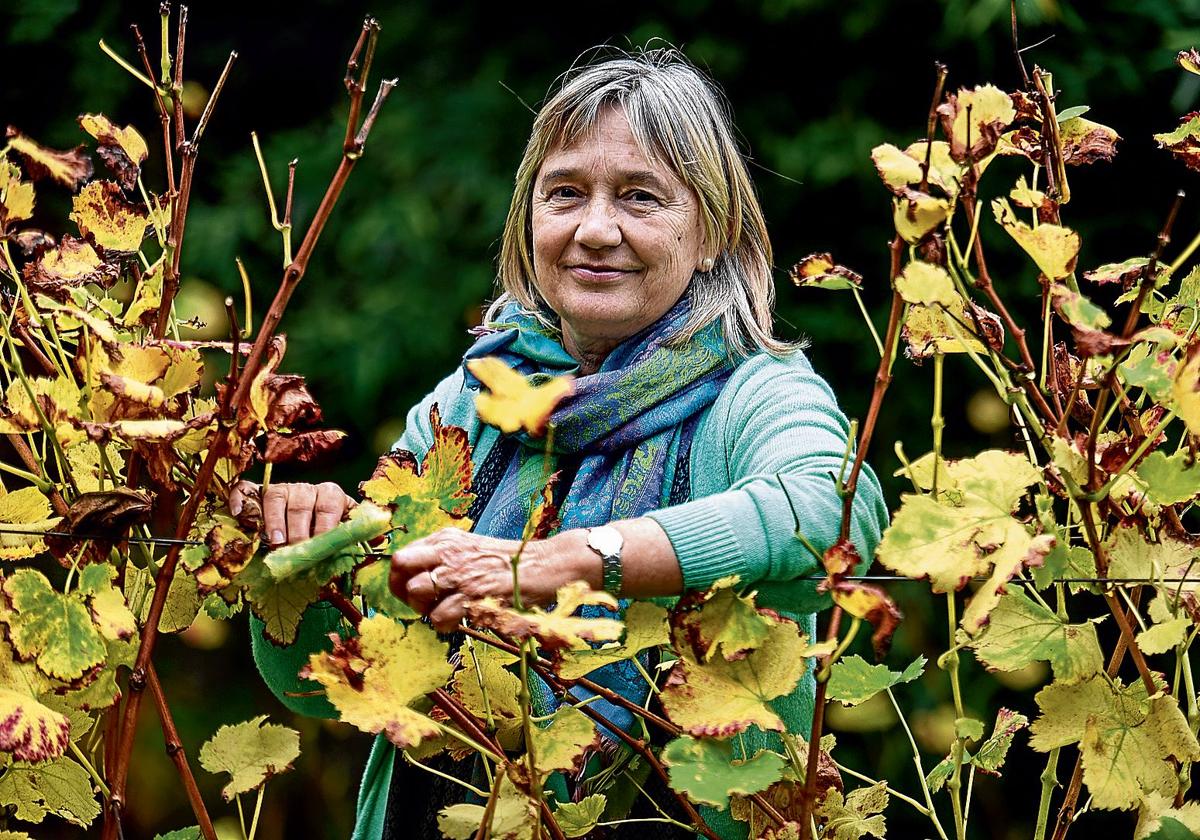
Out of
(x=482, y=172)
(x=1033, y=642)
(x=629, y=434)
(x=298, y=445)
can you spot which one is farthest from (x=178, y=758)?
(x=482, y=172)

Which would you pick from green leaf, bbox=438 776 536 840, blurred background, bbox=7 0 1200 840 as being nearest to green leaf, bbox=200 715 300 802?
green leaf, bbox=438 776 536 840

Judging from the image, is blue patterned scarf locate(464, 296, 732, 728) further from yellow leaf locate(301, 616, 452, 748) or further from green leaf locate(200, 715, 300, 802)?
yellow leaf locate(301, 616, 452, 748)

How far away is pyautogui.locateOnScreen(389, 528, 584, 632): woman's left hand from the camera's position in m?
0.81

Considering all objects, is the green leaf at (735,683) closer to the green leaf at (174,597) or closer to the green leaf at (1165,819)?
the green leaf at (1165,819)

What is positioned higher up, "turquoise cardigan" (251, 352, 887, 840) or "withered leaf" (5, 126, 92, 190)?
"withered leaf" (5, 126, 92, 190)

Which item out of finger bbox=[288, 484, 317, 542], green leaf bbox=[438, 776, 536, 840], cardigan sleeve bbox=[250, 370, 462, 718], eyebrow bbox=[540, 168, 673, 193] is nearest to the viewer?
green leaf bbox=[438, 776, 536, 840]

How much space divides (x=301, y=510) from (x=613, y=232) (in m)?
0.61

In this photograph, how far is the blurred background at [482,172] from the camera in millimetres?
2809

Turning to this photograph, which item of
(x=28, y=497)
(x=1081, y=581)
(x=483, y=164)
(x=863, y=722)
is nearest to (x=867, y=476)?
(x=1081, y=581)

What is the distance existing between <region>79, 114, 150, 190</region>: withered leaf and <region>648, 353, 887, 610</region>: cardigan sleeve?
1.49ft

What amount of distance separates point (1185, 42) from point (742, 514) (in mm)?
2040

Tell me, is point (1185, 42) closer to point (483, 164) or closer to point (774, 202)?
point (774, 202)

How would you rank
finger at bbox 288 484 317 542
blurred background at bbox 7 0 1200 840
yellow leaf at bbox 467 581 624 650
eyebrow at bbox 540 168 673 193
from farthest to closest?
blurred background at bbox 7 0 1200 840 → eyebrow at bbox 540 168 673 193 → finger at bbox 288 484 317 542 → yellow leaf at bbox 467 581 624 650

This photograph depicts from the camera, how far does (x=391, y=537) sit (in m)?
0.87
